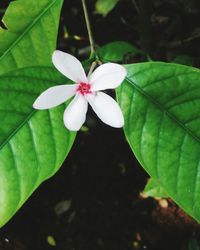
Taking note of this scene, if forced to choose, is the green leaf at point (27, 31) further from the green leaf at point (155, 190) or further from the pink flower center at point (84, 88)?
the green leaf at point (155, 190)

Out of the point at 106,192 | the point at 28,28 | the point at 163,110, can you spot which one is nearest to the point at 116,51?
the point at 28,28

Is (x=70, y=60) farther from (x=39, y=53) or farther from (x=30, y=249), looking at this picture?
(x=30, y=249)

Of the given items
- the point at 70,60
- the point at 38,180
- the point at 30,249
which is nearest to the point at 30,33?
the point at 70,60

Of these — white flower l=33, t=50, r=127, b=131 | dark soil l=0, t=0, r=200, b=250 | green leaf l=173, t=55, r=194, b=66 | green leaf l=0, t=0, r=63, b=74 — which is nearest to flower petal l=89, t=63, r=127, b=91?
white flower l=33, t=50, r=127, b=131

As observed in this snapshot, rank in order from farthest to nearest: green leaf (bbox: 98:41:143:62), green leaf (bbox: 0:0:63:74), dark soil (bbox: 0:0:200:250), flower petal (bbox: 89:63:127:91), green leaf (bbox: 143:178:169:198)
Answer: dark soil (bbox: 0:0:200:250), green leaf (bbox: 98:41:143:62), green leaf (bbox: 143:178:169:198), green leaf (bbox: 0:0:63:74), flower petal (bbox: 89:63:127:91)

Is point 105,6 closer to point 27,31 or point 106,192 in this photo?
point 27,31

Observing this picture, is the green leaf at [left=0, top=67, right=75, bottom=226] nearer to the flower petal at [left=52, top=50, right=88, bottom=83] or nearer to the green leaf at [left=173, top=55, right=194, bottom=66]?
the flower petal at [left=52, top=50, right=88, bottom=83]

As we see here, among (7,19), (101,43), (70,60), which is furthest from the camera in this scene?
(101,43)
